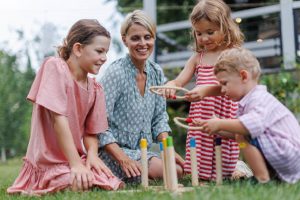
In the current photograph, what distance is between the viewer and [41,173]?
3287mm

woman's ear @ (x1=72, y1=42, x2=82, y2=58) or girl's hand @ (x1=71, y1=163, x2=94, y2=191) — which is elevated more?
woman's ear @ (x1=72, y1=42, x2=82, y2=58)

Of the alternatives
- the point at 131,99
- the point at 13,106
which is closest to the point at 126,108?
the point at 131,99

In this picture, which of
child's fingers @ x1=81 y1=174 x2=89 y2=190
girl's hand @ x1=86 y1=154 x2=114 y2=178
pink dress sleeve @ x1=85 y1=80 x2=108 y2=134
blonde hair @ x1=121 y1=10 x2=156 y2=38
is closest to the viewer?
child's fingers @ x1=81 y1=174 x2=89 y2=190

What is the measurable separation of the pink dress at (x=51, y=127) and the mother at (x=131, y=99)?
0.33 metres

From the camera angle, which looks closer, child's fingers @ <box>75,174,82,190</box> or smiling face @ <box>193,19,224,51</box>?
child's fingers @ <box>75,174,82,190</box>

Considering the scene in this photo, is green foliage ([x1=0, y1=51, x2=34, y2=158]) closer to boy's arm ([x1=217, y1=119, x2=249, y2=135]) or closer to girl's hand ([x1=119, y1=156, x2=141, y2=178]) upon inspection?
girl's hand ([x1=119, y1=156, x2=141, y2=178])

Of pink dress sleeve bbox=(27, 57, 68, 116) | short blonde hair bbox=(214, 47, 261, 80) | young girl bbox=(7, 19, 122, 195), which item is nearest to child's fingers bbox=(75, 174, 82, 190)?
young girl bbox=(7, 19, 122, 195)

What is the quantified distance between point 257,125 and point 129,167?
1.06m

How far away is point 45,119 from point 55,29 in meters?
12.5

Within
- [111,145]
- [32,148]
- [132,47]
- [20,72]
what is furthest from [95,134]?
[20,72]

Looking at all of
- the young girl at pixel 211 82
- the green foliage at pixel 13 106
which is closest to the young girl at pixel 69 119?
the young girl at pixel 211 82

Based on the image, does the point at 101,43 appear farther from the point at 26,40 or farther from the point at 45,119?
the point at 26,40

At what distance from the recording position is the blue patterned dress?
12.4 ft

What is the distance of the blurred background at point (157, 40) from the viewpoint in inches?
300
